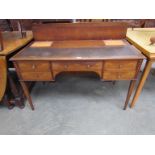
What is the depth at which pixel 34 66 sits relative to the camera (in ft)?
4.16

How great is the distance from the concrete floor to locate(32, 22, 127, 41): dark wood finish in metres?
0.74

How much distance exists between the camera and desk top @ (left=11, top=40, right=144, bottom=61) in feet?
3.96

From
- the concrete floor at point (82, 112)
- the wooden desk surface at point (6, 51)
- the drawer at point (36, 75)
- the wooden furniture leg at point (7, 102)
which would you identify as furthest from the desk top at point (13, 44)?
the concrete floor at point (82, 112)

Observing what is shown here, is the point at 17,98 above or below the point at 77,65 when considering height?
below

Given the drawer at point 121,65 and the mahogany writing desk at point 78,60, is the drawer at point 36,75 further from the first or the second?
the drawer at point 121,65

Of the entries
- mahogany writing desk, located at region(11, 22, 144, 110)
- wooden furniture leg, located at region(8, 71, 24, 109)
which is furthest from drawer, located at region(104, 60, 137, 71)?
wooden furniture leg, located at region(8, 71, 24, 109)

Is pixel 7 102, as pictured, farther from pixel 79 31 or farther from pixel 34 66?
pixel 79 31

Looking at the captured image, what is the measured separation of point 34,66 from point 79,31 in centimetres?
78

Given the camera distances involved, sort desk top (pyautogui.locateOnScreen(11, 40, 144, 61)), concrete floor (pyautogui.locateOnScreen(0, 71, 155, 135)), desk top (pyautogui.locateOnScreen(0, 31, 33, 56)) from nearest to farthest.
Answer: desk top (pyautogui.locateOnScreen(11, 40, 144, 61))
desk top (pyautogui.locateOnScreen(0, 31, 33, 56))
concrete floor (pyautogui.locateOnScreen(0, 71, 155, 135))

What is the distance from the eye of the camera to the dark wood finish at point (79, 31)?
1666 millimetres

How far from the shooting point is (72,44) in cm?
157

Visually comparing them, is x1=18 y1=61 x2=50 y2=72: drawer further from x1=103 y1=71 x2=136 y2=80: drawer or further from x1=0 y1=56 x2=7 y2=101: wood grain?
x1=103 y1=71 x2=136 y2=80: drawer

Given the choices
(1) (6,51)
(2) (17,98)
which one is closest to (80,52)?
(1) (6,51)

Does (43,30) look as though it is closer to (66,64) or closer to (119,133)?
(66,64)
